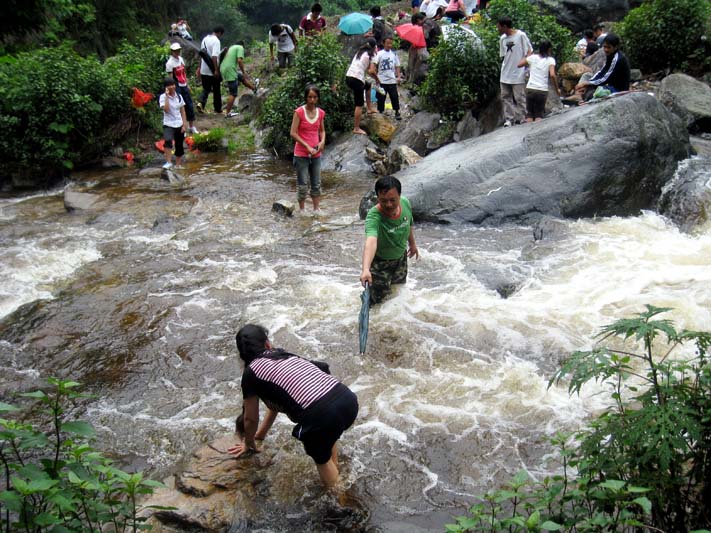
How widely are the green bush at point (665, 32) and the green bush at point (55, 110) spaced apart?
11.1 meters

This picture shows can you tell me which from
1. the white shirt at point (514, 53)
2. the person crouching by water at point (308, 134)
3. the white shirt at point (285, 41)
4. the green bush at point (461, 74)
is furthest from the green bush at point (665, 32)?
the person crouching by water at point (308, 134)

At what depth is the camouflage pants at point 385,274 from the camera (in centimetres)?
612

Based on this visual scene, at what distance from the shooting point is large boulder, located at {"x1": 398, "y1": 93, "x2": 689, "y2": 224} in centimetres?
871

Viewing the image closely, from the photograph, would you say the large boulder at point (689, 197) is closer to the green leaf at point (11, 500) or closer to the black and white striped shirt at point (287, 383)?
the black and white striped shirt at point (287, 383)

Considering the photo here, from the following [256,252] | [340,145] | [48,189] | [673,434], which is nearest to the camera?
[673,434]

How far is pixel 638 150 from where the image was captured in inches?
352

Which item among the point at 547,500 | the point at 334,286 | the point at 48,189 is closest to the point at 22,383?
the point at 334,286

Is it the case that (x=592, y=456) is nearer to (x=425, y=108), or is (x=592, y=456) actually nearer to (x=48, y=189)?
(x=425, y=108)

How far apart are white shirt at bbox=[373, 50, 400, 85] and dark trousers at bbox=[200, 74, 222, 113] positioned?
4.72 metres

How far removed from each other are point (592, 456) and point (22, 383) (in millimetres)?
4990

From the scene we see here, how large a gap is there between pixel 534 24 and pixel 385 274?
8.98 meters

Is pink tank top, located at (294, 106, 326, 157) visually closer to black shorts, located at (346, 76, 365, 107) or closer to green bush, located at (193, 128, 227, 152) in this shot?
black shorts, located at (346, 76, 365, 107)

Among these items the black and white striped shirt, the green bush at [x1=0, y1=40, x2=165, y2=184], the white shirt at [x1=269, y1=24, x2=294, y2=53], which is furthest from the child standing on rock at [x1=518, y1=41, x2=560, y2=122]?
the green bush at [x1=0, y1=40, x2=165, y2=184]

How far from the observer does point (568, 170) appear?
28.9ft
